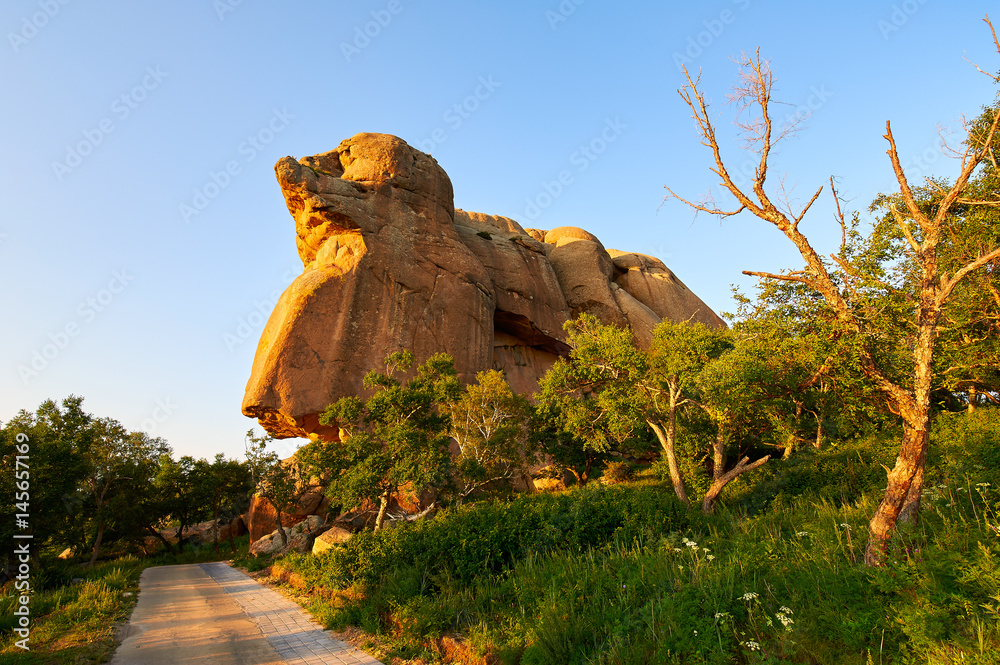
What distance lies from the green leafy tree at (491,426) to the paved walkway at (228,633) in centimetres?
944

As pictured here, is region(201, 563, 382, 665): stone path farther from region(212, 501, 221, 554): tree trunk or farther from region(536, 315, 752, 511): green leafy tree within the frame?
region(212, 501, 221, 554): tree trunk

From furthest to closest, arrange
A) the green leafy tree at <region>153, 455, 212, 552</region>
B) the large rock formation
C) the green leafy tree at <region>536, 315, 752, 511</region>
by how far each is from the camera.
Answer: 1. the green leafy tree at <region>153, 455, 212, 552</region>
2. the large rock formation
3. the green leafy tree at <region>536, 315, 752, 511</region>

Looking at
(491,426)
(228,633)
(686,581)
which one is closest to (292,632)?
(228,633)

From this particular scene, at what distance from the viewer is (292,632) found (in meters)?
8.81

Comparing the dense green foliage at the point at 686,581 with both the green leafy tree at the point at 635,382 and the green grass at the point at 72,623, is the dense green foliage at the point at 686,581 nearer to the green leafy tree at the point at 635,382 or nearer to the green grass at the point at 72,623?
the green grass at the point at 72,623

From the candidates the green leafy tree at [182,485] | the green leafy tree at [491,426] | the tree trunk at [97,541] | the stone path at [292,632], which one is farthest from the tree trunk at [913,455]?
the green leafy tree at [182,485]

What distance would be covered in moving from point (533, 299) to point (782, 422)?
2338 cm

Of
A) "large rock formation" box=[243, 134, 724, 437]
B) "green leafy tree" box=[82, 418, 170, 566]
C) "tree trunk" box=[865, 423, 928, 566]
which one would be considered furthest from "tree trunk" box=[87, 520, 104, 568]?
"tree trunk" box=[865, 423, 928, 566]

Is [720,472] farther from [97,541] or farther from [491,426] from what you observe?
[97,541]

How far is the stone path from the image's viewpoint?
7218 millimetres

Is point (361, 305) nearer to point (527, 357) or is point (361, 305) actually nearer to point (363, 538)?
point (527, 357)

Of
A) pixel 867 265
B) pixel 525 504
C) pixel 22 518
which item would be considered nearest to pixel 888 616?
pixel 867 265

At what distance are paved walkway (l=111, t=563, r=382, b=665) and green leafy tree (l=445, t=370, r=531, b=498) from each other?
9443mm

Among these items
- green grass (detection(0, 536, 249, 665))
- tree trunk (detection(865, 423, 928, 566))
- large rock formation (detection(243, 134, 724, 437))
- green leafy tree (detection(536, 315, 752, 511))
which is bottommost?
green grass (detection(0, 536, 249, 665))
